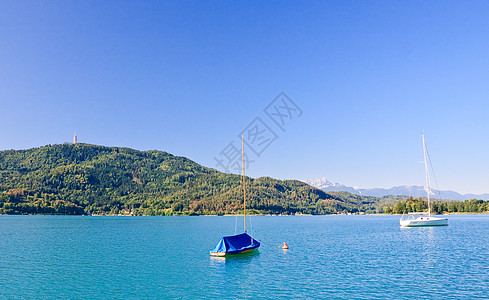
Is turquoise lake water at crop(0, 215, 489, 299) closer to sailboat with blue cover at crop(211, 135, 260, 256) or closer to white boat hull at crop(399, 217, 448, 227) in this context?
sailboat with blue cover at crop(211, 135, 260, 256)

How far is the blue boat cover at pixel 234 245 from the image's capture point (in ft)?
196

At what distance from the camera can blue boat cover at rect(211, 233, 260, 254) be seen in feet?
196

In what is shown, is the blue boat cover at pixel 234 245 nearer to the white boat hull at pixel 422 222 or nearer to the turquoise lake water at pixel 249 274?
the turquoise lake water at pixel 249 274

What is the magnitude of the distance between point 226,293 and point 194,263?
19.3 meters

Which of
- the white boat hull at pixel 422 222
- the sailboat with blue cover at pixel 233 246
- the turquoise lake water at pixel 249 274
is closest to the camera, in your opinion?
the turquoise lake water at pixel 249 274

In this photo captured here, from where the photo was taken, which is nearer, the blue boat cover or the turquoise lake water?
the turquoise lake water

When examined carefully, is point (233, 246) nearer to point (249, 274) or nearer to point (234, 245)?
point (234, 245)

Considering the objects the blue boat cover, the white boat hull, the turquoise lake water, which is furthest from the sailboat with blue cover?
the white boat hull

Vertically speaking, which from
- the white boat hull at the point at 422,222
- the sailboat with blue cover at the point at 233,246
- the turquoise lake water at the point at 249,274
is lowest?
the white boat hull at the point at 422,222

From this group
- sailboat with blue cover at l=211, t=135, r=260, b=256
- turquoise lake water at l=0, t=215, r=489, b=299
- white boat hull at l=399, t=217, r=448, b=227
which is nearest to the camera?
turquoise lake water at l=0, t=215, r=489, b=299

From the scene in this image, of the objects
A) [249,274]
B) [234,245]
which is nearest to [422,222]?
[234,245]

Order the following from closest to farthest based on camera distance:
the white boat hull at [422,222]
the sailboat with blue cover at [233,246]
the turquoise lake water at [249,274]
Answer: the turquoise lake water at [249,274] < the sailboat with blue cover at [233,246] < the white boat hull at [422,222]

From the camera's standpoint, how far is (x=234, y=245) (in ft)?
199

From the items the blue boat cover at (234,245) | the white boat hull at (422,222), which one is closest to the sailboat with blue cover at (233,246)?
the blue boat cover at (234,245)
